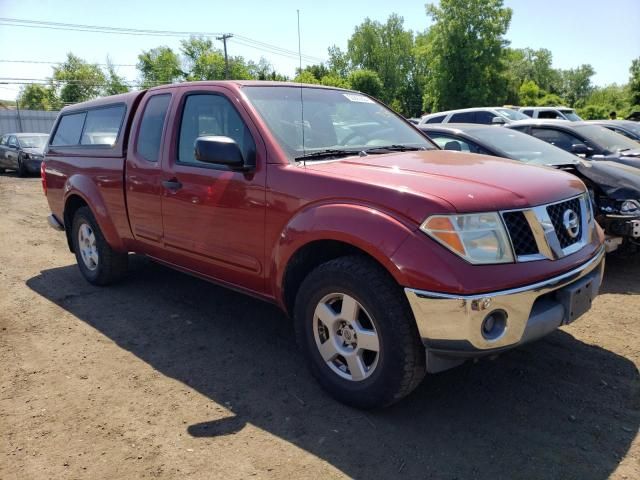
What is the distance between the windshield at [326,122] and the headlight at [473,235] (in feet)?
3.88

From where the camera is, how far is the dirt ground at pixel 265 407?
2.58m

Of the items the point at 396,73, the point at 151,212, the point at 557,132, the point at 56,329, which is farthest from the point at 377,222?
the point at 396,73

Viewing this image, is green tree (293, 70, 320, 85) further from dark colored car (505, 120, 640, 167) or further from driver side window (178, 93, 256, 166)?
dark colored car (505, 120, 640, 167)

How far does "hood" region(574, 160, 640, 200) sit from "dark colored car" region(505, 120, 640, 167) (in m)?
1.39

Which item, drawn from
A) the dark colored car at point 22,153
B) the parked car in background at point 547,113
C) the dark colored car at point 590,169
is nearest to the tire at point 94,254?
the dark colored car at point 590,169

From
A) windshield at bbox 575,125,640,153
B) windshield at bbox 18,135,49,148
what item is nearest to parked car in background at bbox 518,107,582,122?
windshield at bbox 575,125,640,153

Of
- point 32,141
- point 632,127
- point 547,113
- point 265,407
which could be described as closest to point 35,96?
point 32,141

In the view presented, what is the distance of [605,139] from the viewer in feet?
25.5

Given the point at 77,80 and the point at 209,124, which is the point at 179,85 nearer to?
the point at 209,124

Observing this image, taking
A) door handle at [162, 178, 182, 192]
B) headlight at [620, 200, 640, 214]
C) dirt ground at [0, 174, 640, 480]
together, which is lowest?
dirt ground at [0, 174, 640, 480]

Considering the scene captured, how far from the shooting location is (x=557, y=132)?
7.78m

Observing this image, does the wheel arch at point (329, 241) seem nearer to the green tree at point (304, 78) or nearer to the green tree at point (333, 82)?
the green tree at point (304, 78)

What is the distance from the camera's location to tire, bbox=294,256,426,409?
8.84 feet

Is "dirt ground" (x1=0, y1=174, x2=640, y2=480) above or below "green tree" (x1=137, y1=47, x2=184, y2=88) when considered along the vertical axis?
below
